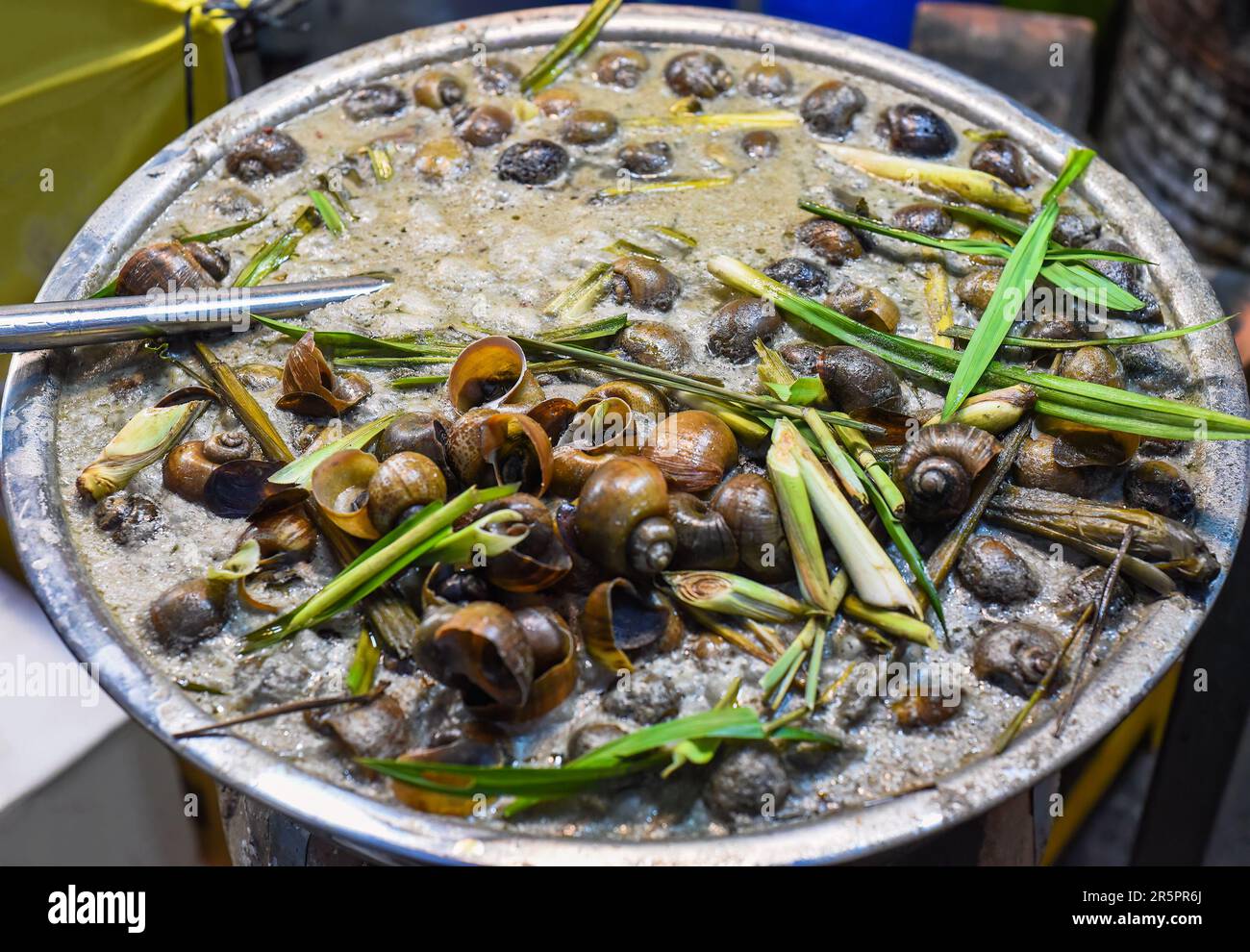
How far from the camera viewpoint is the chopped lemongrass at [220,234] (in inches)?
87.9

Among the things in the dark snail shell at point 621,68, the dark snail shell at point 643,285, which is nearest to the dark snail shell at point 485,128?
the dark snail shell at point 621,68

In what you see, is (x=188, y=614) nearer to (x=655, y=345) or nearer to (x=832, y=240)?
(x=655, y=345)

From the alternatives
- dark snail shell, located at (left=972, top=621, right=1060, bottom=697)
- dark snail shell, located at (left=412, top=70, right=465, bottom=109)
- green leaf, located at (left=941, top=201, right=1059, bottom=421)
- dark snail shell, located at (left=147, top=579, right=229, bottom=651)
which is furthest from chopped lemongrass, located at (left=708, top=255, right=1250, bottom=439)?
dark snail shell, located at (left=147, top=579, right=229, bottom=651)

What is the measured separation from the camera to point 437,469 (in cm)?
172

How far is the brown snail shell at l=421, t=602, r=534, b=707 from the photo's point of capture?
4.80 ft

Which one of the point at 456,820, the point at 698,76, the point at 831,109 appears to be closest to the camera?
the point at 456,820

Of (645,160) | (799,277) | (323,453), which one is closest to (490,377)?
(323,453)

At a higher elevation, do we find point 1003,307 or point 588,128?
point 588,128

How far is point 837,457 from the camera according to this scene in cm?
179

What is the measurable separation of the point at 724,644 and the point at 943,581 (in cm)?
37

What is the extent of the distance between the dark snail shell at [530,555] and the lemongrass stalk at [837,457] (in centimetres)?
47

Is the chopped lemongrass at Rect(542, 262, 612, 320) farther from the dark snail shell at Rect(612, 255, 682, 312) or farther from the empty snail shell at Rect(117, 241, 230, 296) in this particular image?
the empty snail shell at Rect(117, 241, 230, 296)

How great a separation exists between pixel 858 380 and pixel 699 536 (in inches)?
17.2
